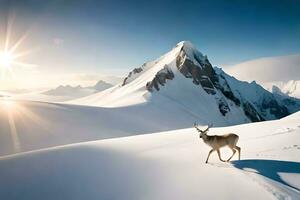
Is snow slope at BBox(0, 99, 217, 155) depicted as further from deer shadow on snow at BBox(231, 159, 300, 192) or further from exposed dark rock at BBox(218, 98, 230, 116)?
exposed dark rock at BBox(218, 98, 230, 116)

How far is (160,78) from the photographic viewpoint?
133500 millimetres

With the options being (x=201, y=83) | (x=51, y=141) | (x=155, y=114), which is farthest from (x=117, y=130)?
(x=201, y=83)

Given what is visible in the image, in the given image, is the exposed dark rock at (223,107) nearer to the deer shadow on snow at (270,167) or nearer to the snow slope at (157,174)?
the snow slope at (157,174)

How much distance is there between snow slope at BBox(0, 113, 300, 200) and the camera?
8.84 metres

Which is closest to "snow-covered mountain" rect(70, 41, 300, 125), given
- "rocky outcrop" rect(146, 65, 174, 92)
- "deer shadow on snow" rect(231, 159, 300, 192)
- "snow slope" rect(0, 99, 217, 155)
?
"rocky outcrop" rect(146, 65, 174, 92)

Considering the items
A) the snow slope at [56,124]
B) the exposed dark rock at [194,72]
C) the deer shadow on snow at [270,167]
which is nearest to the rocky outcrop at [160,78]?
the exposed dark rock at [194,72]

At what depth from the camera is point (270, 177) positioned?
940 centimetres

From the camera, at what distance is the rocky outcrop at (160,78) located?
124500 mm

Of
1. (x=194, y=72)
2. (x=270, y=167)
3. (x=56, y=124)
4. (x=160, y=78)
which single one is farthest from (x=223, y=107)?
(x=270, y=167)

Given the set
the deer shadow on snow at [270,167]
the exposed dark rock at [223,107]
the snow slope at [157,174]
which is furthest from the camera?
the exposed dark rock at [223,107]

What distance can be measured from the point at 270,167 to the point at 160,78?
124m

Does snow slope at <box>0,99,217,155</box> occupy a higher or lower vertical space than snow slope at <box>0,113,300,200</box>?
higher

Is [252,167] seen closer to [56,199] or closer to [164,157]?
[164,157]

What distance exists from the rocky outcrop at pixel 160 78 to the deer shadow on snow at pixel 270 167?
110290mm
